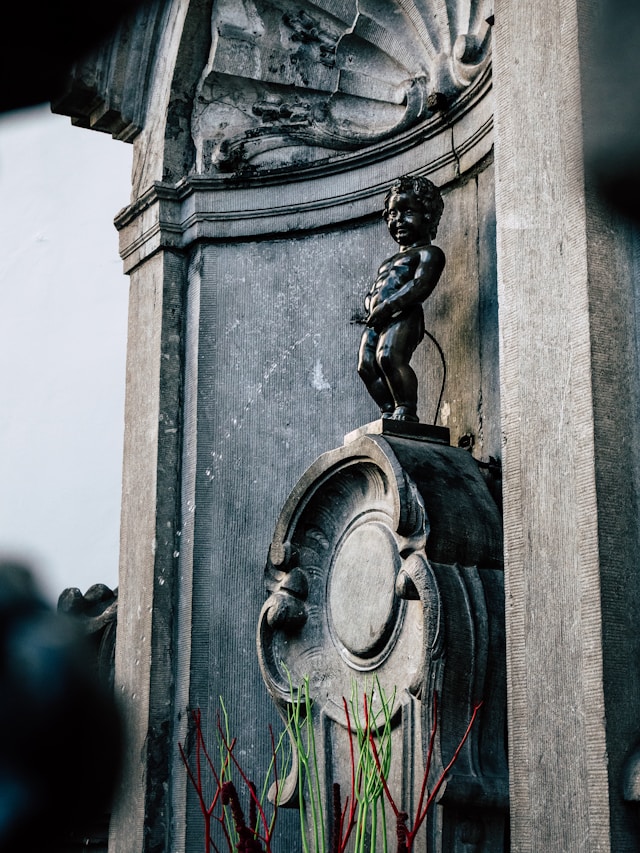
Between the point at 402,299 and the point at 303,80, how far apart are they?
1.63m

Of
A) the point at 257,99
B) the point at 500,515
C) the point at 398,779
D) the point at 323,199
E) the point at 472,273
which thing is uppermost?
the point at 257,99

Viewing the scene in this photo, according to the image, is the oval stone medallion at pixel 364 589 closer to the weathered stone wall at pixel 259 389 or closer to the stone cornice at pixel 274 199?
the weathered stone wall at pixel 259 389

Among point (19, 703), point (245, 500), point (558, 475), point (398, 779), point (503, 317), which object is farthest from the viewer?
point (245, 500)

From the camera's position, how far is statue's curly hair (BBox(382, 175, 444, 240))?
393 cm

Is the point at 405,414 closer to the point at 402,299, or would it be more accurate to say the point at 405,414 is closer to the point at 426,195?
the point at 402,299

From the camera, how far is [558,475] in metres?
2.58

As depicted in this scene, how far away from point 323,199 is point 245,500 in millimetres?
1258

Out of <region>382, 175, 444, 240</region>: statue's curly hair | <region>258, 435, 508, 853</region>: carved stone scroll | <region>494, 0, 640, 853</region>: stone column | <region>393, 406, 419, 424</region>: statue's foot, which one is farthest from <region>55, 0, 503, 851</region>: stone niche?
<region>494, 0, 640, 853</region>: stone column

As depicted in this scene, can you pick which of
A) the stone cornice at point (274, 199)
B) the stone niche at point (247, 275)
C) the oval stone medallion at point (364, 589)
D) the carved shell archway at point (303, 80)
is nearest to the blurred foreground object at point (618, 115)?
the oval stone medallion at point (364, 589)

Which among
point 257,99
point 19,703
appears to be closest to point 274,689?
point 257,99

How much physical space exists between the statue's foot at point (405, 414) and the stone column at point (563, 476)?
900mm

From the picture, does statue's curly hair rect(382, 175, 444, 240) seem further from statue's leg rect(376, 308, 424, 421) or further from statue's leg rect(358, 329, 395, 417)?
statue's leg rect(358, 329, 395, 417)

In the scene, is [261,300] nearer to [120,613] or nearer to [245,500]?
[245,500]

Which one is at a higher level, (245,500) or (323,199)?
(323,199)
